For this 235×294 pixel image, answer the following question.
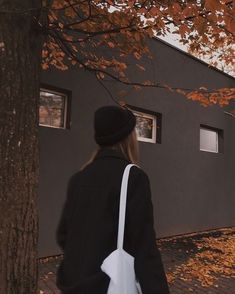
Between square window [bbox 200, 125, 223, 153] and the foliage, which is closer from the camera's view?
the foliage

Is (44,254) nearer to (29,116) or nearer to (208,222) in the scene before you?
(29,116)

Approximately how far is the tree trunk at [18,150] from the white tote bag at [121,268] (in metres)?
1.39

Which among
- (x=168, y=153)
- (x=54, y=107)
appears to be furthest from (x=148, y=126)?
(x=54, y=107)

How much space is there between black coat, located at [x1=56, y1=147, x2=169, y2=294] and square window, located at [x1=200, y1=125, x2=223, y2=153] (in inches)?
398

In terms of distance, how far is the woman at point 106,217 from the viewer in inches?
Answer: 87.8

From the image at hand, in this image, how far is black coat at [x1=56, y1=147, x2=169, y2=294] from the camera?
2.23 m

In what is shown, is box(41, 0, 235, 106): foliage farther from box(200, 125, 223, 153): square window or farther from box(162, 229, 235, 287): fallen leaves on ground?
box(200, 125, 223, 153): square window

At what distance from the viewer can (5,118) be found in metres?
3.43

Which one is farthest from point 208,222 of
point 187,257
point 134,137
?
point 134,137

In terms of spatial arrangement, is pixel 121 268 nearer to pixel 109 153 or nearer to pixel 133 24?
pixel 109 153

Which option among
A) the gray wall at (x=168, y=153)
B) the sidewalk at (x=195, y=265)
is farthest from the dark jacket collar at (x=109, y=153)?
the gray wall at (x=168, y=153)

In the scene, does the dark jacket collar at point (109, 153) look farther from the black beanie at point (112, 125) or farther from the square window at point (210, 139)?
the square window at point (210, 139)

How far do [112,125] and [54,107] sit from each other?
18.7 feet

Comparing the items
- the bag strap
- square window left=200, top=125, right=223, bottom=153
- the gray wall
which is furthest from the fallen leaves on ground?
the bag strap
